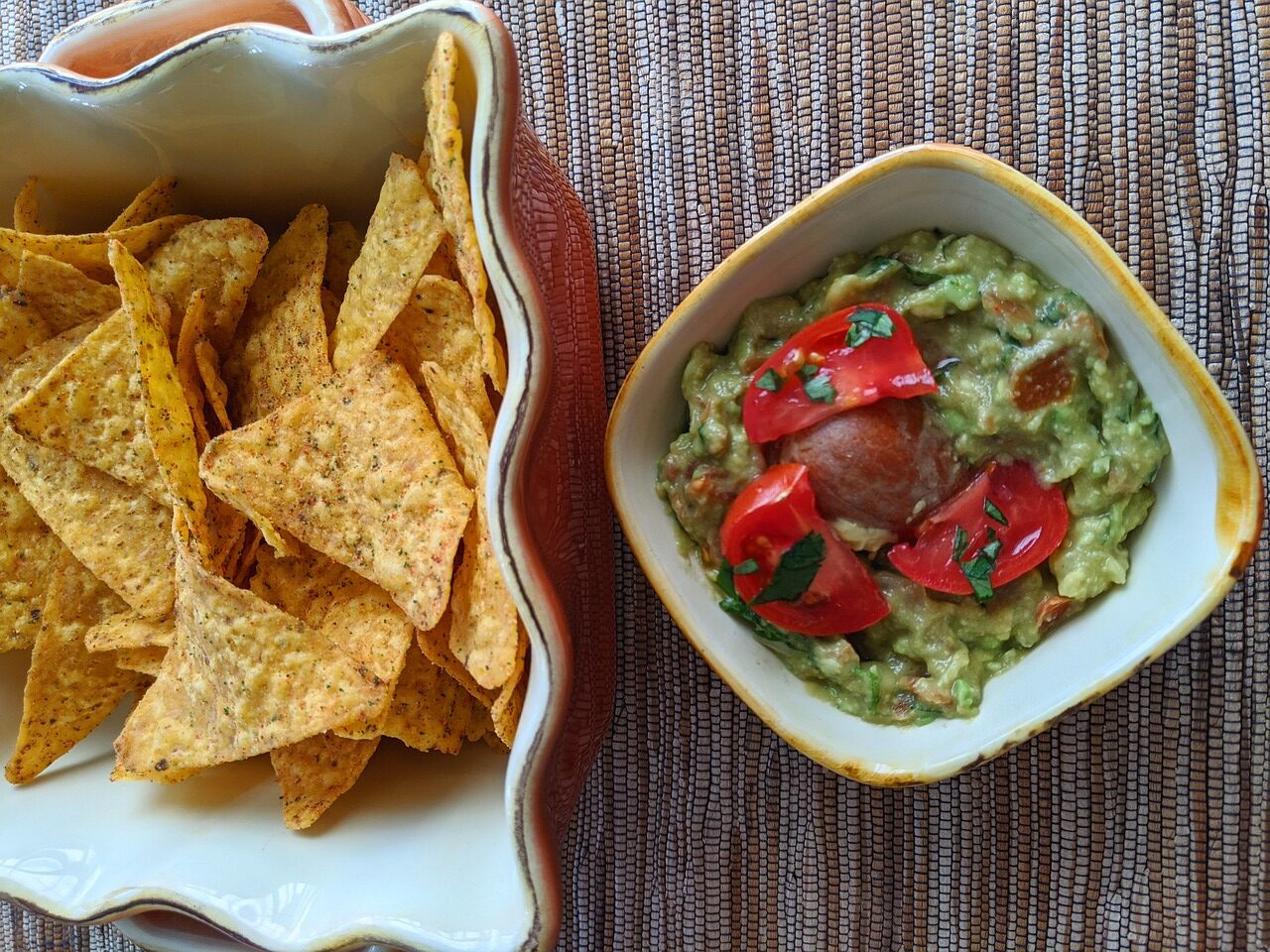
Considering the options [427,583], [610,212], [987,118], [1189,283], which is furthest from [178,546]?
[1189,283]

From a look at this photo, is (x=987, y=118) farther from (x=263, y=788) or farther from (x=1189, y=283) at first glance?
(x=263, y=788)

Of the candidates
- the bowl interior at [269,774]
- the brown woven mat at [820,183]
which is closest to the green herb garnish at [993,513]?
the brown woven mat at [820,183]

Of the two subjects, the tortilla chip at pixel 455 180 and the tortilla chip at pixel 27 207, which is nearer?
the tortilla chip at pixel 455 180

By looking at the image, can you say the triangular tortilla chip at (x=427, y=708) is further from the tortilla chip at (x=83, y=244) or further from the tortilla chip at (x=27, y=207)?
the tortilla chip at (x=27, y=207)

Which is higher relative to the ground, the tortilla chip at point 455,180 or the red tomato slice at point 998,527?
the tortilla chip at point 455,180

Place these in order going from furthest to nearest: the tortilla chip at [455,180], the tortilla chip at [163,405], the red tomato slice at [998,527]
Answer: the tortilla chip at [163,405] < the red tomato slice at [998,527] < the tortilla chip at [455,180]

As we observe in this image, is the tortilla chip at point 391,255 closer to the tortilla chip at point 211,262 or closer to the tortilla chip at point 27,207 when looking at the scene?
the tortilla chip at point 211,262

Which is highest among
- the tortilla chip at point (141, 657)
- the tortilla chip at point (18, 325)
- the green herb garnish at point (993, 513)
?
the tortilla chip at point (18, 325)

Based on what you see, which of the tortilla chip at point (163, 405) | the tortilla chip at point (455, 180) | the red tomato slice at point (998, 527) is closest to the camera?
the tortilla chip at point (455, 180)
